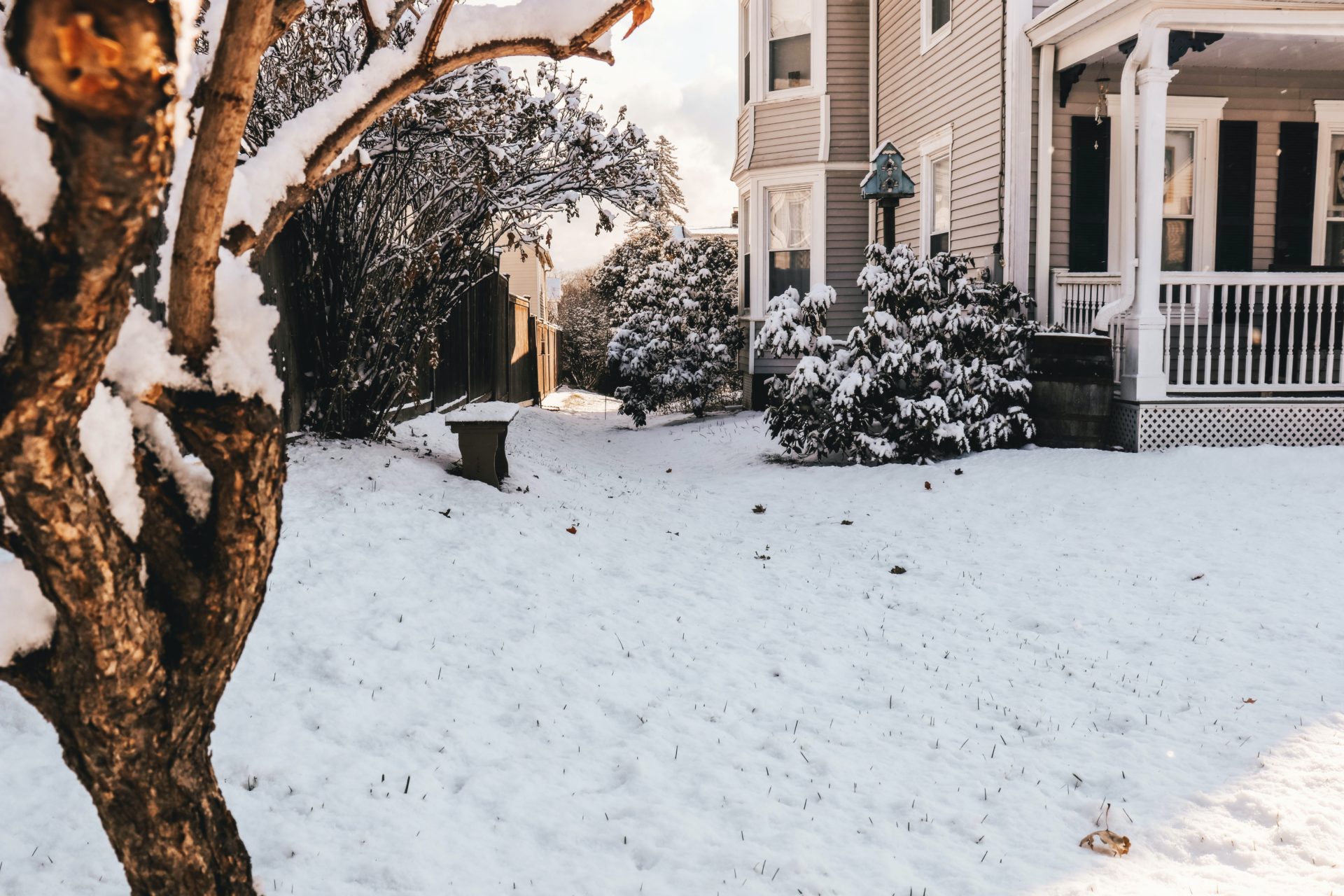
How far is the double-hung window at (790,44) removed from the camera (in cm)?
1599

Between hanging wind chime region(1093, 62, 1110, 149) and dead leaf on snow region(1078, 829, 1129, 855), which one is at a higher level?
hanging wind chime region(1093, 62, 1110, 149)

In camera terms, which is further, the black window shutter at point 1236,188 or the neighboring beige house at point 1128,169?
the black window shutter at point 1236,188

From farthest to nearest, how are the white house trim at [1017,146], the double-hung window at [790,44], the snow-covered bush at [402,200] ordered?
the double-hung window at [790,44], the white house trim at [1017,146], the snow-covered bush at [402,200]

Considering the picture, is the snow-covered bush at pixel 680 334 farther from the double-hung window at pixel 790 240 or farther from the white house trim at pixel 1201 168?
the white house trim at pixel 1201 168

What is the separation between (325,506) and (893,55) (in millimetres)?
11696

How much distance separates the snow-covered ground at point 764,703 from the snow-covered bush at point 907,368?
197cm

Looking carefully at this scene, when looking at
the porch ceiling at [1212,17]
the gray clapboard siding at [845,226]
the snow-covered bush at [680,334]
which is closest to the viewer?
the porch ceiling at [1212,17]

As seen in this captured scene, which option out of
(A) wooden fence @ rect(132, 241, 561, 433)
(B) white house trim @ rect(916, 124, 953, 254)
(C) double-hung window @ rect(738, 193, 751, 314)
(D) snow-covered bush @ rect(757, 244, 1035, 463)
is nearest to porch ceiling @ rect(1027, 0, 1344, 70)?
(D) snow-covered bush @ rect(757, 244, 1035, 463)

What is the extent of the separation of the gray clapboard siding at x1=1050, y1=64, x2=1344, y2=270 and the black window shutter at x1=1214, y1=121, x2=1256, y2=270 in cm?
7

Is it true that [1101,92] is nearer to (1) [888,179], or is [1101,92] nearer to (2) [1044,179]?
(2) [1044,179]

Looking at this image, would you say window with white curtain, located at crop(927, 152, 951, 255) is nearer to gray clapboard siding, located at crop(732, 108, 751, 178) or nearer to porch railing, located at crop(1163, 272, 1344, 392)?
porch railing, located at crop(1163, 272, 1344, 392)

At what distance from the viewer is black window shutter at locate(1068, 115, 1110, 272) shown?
11.3 m

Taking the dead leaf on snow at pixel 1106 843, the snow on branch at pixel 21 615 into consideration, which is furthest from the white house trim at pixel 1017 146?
the snow on branch at pixel 21 615

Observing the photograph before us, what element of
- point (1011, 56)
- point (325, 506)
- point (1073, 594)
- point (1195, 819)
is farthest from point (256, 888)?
point (1011, 56)
